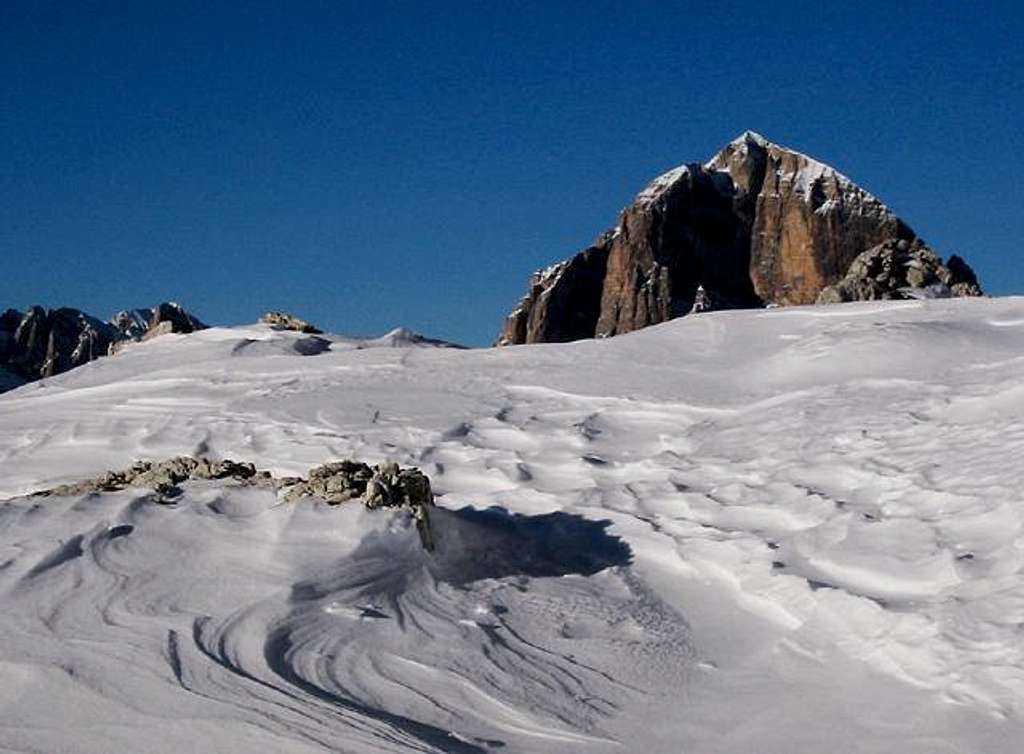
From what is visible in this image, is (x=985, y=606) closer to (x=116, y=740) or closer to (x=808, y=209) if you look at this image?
(x=116, y=740)

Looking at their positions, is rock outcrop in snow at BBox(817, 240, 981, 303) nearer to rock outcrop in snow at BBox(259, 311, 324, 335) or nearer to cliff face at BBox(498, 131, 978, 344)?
rock outcrop in snow at BBox(259, 311, 324, 335)

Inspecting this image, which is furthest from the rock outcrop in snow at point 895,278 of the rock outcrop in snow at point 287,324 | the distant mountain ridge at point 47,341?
the distant mountain ridge at point 47,341

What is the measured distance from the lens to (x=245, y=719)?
4.03 metres

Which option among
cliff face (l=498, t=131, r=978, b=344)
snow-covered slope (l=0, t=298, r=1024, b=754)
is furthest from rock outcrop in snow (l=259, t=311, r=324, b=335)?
cliff face (l=498, t=131, r=978, b=344)

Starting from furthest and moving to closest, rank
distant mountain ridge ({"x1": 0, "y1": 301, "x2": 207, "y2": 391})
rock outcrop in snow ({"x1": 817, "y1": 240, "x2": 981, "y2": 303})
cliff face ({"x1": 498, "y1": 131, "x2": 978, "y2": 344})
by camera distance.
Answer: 1. distant mountain ridge ({"x1": 0, "y1": 301, "x2": 207, "y2": 391})
2. cliff face ({"x1": 498, "y1": 131, "x2": 978, "y2": 344})
3. rock outcrop in snow ({"x1": 817, "y1": 240, "x2": 981, "y2": 303})

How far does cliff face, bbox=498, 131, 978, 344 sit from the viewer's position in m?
53.8

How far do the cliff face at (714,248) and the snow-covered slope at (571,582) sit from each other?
43.8 meters

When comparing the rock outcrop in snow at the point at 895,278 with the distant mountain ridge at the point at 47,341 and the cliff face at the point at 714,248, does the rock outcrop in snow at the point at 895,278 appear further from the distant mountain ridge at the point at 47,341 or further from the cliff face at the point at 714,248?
the distant mountain ridge at the point at 47,341

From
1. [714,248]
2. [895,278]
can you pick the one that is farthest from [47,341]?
[895,278]

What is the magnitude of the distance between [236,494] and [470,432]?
3615mm

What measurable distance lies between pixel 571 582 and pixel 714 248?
5188cm

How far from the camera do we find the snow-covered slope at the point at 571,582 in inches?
171

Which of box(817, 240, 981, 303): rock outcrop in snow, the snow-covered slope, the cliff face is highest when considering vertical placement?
the cliff face

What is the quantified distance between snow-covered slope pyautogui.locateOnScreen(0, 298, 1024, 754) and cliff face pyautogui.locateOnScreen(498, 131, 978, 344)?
43.8 m
